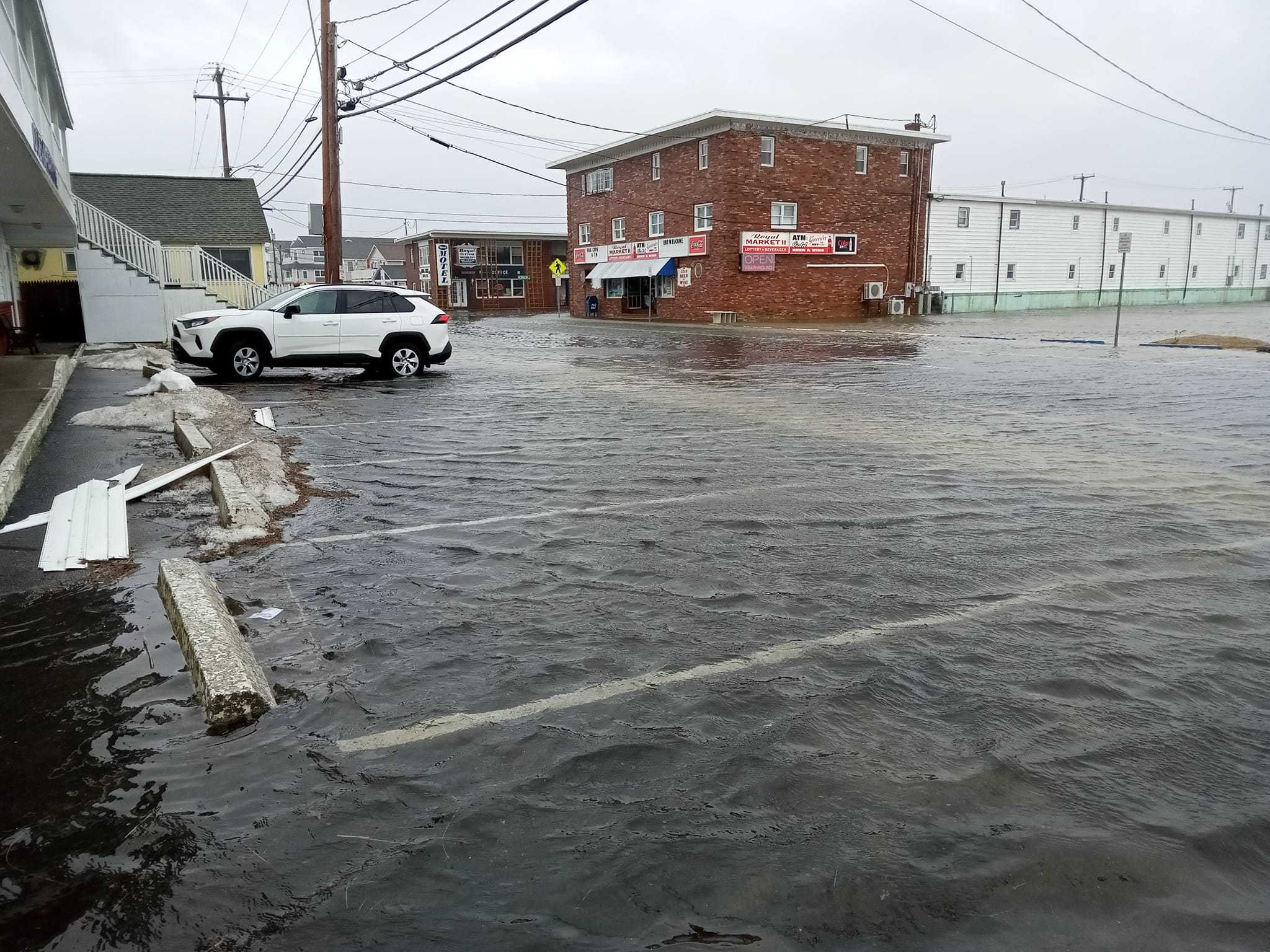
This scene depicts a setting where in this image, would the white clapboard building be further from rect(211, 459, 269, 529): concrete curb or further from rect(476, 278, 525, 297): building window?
rect(211, 459, 269, 529): concrete curb

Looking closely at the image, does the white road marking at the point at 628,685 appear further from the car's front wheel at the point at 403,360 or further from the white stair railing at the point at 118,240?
the white stair railing at the point at 118,240

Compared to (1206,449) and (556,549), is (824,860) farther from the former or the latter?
(1206,449)

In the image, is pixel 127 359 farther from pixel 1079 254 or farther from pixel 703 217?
pixel 1079 254

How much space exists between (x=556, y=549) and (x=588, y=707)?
2.32 m

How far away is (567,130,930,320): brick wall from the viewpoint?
4441 cm

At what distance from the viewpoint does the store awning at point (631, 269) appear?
48438 millimetres

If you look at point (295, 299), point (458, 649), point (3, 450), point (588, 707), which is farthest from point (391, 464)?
point (295, 299)

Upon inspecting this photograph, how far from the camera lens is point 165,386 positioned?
13773 mm

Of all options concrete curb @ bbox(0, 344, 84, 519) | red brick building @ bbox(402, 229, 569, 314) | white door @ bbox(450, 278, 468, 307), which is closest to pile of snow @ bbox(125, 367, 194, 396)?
concrete curb @ bbox(0, 344, 84, 519)

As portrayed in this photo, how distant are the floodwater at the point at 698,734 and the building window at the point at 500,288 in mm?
65291

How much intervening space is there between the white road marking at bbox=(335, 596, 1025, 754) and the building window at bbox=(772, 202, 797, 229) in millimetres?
42591

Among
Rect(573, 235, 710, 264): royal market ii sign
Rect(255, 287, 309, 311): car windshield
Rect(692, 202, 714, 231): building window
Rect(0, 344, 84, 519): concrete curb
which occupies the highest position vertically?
Rect(692, 202, 714, 231): building window

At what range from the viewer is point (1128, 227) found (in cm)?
6000

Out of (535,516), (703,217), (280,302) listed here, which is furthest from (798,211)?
(535,516)
